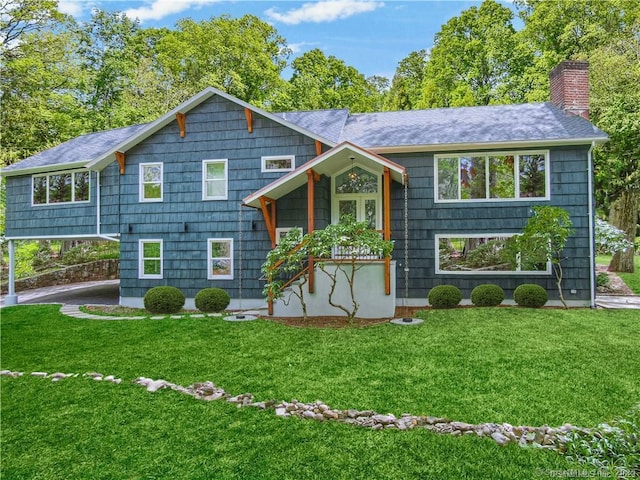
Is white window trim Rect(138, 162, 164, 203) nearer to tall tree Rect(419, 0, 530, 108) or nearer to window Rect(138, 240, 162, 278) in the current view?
window Rect(138, 240, 162, 278)

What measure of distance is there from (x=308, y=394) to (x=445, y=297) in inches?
277

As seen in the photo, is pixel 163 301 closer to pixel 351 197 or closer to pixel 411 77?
pixel 351 197

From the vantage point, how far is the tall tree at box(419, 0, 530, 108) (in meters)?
22.5

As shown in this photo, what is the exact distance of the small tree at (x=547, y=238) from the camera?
10367 mm

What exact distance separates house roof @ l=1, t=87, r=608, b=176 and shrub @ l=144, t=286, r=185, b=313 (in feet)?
16.0

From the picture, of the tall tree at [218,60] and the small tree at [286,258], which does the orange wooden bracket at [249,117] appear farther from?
the tall tree at [218,60]

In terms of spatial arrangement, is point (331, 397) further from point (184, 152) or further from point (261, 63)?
point (261, 63)

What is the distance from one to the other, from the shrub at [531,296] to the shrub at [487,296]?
0.44m

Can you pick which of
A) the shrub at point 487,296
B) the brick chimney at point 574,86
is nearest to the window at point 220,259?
the shrub at point 487,296

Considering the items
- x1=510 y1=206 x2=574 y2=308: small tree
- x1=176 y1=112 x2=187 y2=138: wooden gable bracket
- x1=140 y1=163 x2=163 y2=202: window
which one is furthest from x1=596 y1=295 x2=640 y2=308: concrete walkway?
x1=140 y1=163 x2=163 y2=202: window

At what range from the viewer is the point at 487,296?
10.9 meters

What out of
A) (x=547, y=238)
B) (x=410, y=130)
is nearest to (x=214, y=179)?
(x=410, y=130)

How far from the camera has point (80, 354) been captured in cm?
718

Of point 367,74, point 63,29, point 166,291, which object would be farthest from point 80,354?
point 367,74
